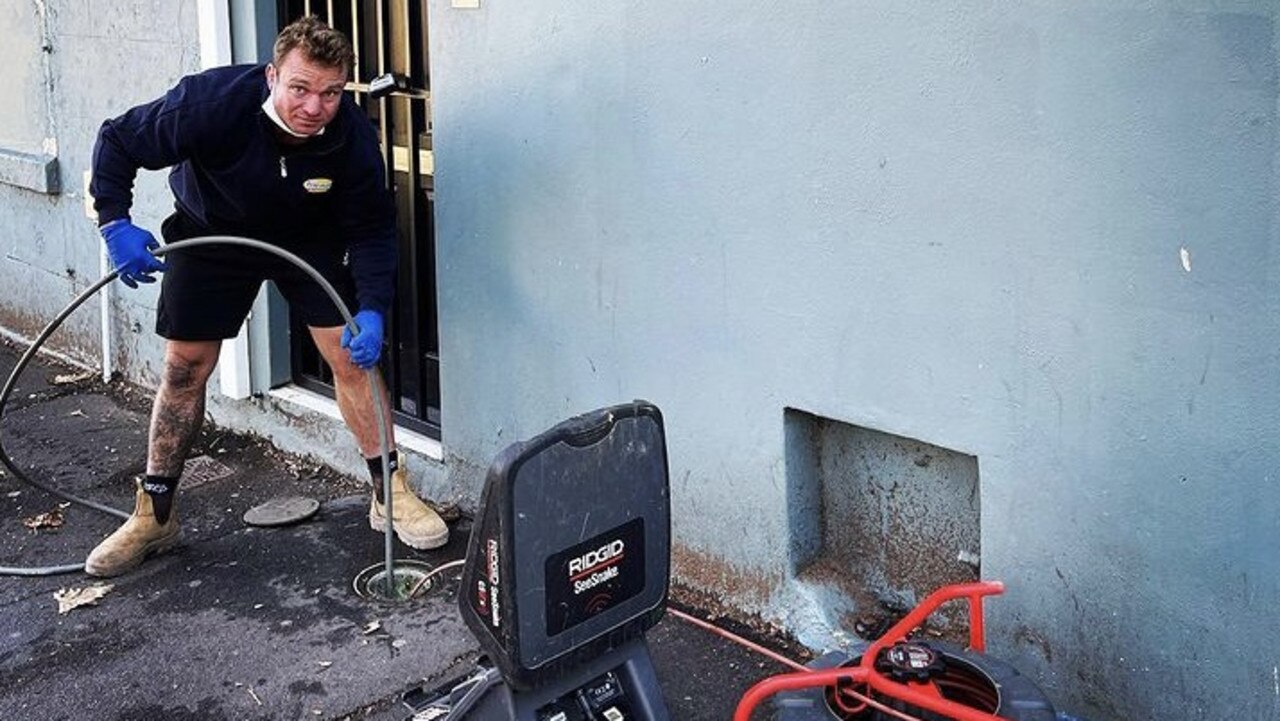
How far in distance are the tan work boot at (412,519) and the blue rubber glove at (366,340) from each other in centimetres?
53

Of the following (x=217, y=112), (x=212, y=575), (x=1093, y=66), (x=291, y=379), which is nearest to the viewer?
(x=1093, y=66)

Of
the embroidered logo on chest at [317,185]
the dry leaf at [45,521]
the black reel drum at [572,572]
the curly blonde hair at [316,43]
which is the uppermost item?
the curly blonde hair at [316,43]

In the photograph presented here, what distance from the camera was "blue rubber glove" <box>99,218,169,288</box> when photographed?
4156 millimetres

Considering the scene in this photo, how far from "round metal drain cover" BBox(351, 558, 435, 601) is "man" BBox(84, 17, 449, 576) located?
0.11 m

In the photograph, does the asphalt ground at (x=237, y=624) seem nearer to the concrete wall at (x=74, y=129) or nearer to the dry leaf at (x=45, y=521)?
the dry leaf at (x=45, y=521)

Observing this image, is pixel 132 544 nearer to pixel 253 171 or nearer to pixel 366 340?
pixel 366 340

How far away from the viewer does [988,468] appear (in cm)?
338

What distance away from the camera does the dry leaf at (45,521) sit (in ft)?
16.4

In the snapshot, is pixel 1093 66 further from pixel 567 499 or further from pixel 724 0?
pixel 567 499

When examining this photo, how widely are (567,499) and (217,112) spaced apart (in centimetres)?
207

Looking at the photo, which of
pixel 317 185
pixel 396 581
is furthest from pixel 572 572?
pixel 317 185

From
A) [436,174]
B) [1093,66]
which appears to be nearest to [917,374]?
[1093,66]

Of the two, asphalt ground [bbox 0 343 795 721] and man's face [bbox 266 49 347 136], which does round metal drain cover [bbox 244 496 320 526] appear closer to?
asphalt ground [bbox 0 343 795 721]

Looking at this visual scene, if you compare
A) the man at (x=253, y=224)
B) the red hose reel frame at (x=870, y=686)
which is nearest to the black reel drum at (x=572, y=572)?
the red hose reel frame at (x=870, y=686)
